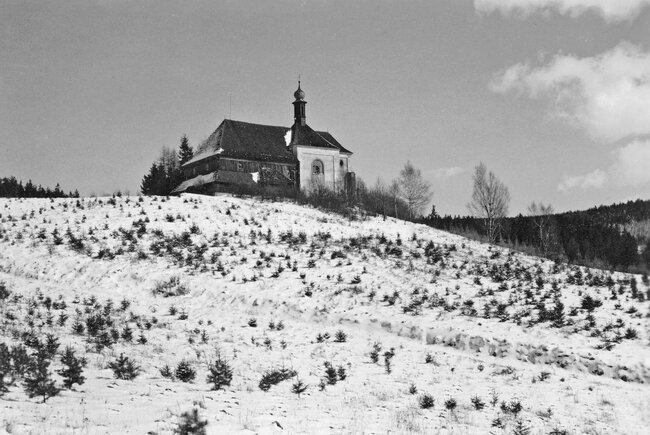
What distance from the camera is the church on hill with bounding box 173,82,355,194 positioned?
4866cm

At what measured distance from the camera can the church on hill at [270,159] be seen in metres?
48.7

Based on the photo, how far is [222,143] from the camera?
163 feet

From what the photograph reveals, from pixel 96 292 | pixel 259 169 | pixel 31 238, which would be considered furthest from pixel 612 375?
pixel 259 169

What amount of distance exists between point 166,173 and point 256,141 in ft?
85.5

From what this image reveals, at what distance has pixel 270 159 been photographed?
51719 mm

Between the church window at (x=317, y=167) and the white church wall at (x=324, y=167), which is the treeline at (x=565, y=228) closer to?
the white church wall at (x=324, y=167)

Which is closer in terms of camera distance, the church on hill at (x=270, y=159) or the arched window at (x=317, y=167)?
the church on hill at (x=270, y=159)

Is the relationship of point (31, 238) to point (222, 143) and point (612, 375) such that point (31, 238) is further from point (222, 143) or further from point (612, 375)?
point (222, 143)

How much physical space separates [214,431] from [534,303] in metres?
11.6

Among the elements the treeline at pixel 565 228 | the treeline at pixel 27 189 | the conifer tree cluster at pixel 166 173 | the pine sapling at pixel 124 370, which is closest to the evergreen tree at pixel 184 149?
the conifer tree cluster at pixel 166 173

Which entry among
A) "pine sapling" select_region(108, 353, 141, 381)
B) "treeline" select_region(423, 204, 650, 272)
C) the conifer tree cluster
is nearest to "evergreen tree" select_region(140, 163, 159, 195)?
the conifer tree cluster

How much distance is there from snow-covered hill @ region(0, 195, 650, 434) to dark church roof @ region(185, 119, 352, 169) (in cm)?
2558

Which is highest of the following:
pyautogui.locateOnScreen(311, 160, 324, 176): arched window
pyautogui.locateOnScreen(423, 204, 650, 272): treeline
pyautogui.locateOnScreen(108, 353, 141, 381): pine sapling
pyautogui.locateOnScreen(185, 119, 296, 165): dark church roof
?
pyautogui.locateOnScreen(185, 119, 296, 165): dark church roof

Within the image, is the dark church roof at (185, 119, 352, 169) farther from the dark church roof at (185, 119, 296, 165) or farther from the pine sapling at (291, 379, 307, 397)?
the pine sapling at (291, 379, 307, 397)
